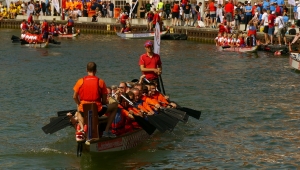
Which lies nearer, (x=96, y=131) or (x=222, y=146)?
(x=96, y=131)

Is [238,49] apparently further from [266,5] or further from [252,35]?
[266,5]

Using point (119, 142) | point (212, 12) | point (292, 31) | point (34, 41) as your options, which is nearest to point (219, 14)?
point (212, 12)

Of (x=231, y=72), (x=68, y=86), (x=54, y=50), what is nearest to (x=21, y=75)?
(x=68, y=86)

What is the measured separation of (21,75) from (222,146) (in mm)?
16435

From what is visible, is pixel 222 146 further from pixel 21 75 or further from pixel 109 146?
pixel 21 75

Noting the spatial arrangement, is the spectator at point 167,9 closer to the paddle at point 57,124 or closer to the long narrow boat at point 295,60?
the long narrow boat at point 295,60

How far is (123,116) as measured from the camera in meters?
18.9

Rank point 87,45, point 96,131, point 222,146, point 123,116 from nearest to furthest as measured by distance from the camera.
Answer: point 96,131
point 123,116
point 222,146
point 87,45

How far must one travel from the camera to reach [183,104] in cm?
2717

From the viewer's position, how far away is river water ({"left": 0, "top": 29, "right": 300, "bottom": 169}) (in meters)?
19.2

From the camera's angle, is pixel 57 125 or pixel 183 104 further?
pixel 183 104

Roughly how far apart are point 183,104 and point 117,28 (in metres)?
34.9

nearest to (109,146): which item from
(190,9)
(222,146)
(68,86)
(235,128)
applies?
(222,146)

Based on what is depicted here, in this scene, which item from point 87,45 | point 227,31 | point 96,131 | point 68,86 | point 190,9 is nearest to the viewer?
point 96,131
